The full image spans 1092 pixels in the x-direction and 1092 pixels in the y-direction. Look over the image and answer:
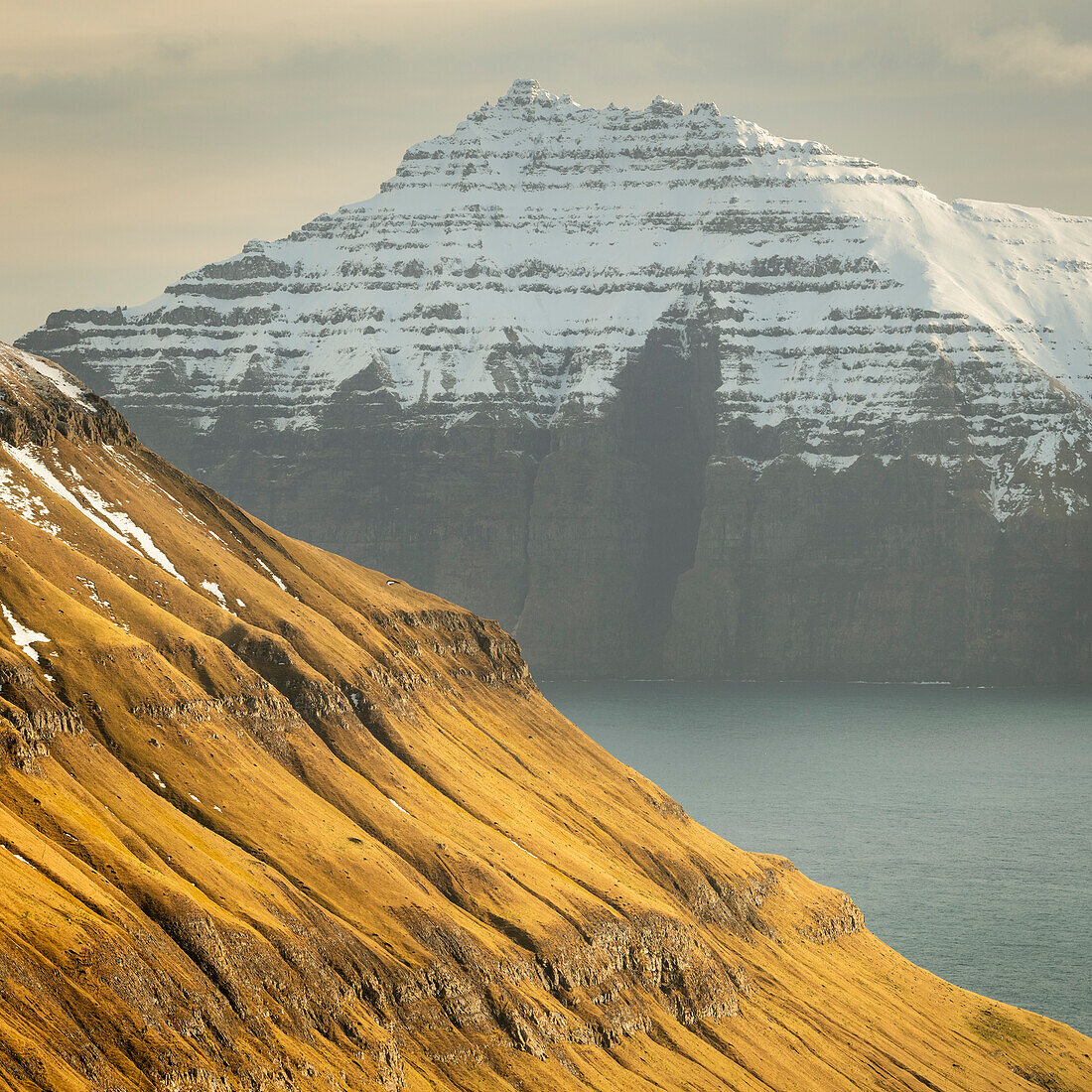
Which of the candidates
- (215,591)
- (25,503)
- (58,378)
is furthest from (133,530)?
(58,378)

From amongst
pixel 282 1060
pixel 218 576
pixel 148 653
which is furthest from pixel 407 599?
pixel 282 1060

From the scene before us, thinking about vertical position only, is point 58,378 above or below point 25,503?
above

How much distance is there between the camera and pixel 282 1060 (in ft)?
300

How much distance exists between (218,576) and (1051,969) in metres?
81.9

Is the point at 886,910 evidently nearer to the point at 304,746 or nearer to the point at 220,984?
the point at 304,746

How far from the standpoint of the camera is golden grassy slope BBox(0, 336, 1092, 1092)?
9031 cm

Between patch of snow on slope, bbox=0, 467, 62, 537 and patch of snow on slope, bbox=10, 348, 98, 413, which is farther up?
patch of snow on slope, bbox=10, 348, 98, 413

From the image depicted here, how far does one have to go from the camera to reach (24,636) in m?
112

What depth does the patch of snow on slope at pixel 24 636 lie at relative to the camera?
366 feet

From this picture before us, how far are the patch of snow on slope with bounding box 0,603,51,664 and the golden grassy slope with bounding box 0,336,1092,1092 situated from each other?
43 cm

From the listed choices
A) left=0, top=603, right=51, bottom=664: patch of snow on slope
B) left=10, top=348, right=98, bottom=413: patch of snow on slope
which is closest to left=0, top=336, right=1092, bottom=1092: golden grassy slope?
left=0, top=603, right=51, bottom=664: patch of snow on slope

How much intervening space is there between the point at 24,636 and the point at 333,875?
2353 centimetres

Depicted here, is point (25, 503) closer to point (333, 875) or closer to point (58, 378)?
point (58, 378)

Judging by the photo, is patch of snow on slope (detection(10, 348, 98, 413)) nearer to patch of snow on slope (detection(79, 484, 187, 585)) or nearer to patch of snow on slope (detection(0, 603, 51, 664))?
patch of snow on slope (detection(79, 484, 187, 585))
